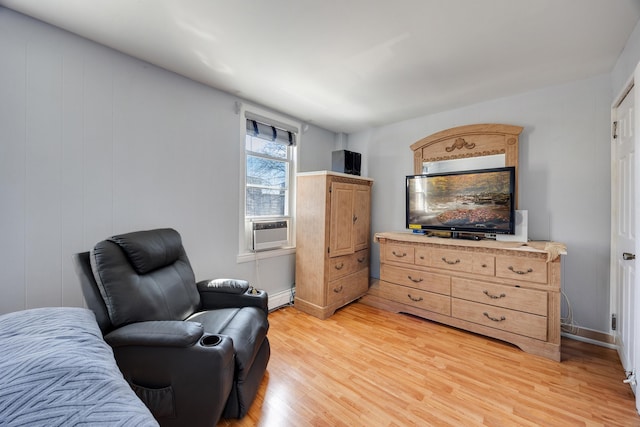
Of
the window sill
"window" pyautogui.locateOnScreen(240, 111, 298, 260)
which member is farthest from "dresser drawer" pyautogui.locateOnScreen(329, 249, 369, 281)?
"window" pyautogui.locateOnScreen(240, 111, 298, 260)

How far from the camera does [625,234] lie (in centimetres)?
188

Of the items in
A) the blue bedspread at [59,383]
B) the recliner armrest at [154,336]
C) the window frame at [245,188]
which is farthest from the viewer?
the window frame at [245,188]

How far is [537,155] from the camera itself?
261cm

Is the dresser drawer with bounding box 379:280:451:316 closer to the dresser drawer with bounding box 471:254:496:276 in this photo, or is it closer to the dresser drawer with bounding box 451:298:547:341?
the dresser drawer with bounding box 451:298:547:341

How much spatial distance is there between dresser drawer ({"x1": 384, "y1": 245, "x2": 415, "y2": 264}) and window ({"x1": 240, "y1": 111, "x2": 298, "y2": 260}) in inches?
49.1

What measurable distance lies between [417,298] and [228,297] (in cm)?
197

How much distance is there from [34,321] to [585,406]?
283cm

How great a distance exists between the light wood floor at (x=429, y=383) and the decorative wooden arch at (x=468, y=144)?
5.97ft

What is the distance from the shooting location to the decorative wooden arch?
106 inches

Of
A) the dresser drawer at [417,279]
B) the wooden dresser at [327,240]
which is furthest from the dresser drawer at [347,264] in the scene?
the dresser drawer at [417,279]

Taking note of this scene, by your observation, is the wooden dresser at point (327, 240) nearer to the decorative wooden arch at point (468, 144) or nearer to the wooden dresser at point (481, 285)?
the wooden dresser at point (481, 285)

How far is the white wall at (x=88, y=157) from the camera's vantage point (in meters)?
1.61

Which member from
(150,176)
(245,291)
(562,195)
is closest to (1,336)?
(245,291)

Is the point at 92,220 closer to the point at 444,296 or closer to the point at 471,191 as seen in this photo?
the point at 444,296
